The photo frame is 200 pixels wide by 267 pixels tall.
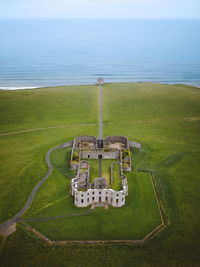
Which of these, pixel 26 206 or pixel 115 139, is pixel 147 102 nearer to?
pixel 115 139

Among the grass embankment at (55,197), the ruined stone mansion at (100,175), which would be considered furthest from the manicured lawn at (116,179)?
the grass embankment at (55,197)

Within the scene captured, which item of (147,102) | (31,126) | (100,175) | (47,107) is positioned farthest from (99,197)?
(147,102)

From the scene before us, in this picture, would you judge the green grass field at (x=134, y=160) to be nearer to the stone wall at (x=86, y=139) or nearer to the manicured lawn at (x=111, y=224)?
the manicured lawn at (x=111, y=224)

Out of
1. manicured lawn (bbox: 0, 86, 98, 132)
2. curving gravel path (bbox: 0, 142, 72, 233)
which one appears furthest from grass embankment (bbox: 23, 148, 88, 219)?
manicured lawn (bbox: 0, 86, 98, 132)

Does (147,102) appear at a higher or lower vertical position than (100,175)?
higher

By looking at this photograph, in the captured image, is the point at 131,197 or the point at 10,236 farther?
the point at 131,197

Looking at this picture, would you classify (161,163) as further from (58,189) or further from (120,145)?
(58,189)

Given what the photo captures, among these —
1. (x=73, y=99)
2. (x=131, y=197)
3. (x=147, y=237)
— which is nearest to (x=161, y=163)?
(x=131, y=197)
